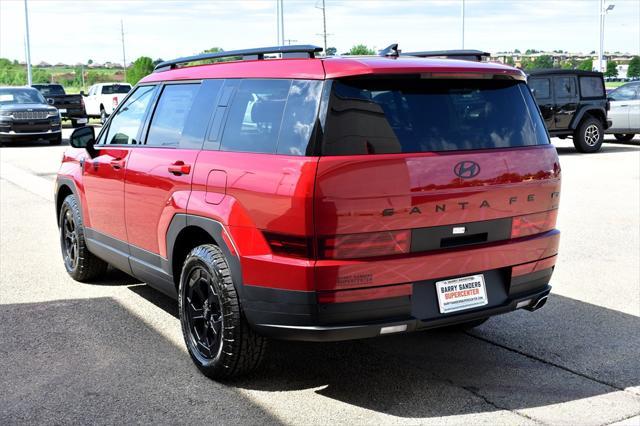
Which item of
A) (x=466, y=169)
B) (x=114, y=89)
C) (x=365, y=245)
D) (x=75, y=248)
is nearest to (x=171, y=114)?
(x=365, y=245)

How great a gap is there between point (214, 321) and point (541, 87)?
51.8ft

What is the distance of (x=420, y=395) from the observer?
426 centimetres

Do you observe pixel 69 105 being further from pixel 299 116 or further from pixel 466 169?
pixel 466 169

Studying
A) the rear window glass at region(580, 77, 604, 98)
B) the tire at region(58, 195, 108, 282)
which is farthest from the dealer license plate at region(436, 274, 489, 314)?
the rear window glass at region(580, 77, 604, 98)

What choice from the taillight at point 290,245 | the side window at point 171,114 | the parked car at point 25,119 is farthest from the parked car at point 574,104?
the taillight at point 290,245

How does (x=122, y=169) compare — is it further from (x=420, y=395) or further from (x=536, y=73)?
(x=536, y=73)

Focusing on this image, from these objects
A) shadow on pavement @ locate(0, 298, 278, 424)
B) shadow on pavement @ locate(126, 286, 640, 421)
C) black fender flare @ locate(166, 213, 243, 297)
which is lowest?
shadow on pavement @ locate(126, 286, 640, 421)

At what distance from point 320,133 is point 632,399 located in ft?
7.21

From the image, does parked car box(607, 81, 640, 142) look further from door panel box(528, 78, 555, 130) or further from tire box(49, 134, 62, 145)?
tire box(49, 134, 62, 145)

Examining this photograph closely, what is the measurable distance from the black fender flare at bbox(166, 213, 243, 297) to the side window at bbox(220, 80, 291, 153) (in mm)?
433

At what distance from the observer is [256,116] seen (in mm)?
4293

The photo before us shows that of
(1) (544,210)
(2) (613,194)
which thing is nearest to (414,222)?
(1) (544,210)

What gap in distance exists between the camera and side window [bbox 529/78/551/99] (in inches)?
733

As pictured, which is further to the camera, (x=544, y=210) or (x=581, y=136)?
(x=581, y=136)
